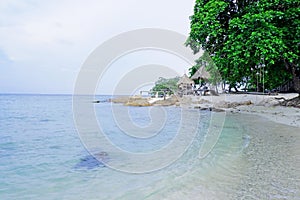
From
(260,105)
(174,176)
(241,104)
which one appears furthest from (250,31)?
(174,176)

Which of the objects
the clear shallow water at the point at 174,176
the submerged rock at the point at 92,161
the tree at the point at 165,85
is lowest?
the submerged rock at the point at 92,161

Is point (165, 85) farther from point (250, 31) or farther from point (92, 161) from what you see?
point (92, 161)

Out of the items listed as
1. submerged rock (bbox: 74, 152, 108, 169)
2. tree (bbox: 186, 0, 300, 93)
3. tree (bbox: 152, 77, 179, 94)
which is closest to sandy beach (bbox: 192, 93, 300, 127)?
tree (bbox: 186, 0, 300, 93)

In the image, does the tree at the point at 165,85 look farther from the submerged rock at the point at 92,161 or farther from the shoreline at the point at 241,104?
the submerged rock at the point at 92,161

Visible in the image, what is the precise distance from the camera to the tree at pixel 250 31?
33.8 ft

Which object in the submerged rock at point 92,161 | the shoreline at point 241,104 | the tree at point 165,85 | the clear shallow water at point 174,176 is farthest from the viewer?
the tree at point 165,85

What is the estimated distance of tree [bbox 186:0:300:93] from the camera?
10.3m

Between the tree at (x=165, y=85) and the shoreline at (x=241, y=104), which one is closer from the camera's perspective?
the shoreline at (x=241, y=104)

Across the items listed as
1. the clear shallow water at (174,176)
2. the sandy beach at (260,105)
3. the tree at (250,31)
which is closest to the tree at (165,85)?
the sandy beach at (260,105)

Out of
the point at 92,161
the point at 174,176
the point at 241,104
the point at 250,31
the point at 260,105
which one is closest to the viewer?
the point at 174,176

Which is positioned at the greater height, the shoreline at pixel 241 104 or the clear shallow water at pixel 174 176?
the shoreline at pixel 241 104

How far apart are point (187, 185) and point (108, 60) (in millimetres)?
4933

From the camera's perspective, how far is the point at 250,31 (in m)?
10.8

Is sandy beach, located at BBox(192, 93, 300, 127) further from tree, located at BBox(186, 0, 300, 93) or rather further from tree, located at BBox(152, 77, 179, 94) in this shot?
tree, located at BBox(152, 77, 179, 94)
